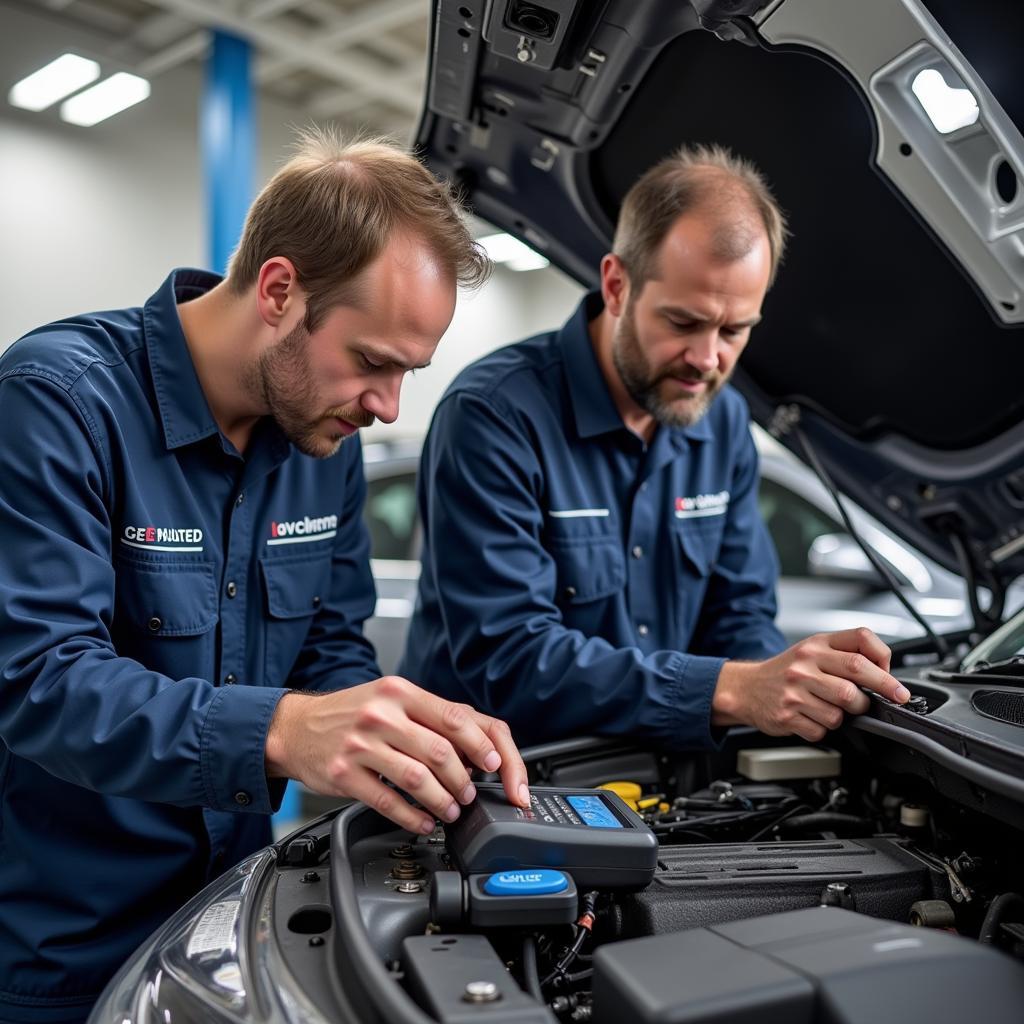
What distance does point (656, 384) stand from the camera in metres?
1.67

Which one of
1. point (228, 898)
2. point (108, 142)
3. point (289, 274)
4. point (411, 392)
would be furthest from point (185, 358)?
point (411, 392)

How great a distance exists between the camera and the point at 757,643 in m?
1.77

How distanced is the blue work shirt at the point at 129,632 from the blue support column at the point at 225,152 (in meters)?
3.65

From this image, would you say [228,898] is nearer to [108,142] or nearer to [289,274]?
[289,274]

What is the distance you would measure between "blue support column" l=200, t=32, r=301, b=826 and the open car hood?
11.1ft

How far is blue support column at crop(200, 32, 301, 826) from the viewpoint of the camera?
4879mm

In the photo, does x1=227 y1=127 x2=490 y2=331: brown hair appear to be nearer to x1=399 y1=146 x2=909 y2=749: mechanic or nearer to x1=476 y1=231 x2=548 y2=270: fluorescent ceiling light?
x1=399 y1=146 x2=909 y2=749: mechanic

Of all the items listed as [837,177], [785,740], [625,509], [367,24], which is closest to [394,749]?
[785,740]

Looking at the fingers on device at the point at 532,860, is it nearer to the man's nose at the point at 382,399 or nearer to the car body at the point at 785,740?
the car body at the point at 785,740

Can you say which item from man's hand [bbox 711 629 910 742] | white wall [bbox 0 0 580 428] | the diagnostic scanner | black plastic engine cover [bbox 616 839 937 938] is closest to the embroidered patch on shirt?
man's hand [bbox 711 629 910 742]

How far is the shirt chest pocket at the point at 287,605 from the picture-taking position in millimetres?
1421

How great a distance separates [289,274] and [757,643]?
1.03 meters

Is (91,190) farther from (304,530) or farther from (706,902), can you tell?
(706,902)

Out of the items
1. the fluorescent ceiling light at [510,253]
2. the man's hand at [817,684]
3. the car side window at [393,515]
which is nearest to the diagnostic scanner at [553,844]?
the man's hand at [817,684]
